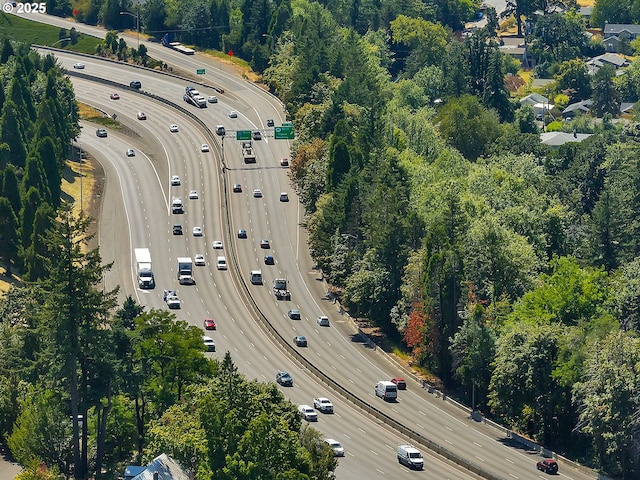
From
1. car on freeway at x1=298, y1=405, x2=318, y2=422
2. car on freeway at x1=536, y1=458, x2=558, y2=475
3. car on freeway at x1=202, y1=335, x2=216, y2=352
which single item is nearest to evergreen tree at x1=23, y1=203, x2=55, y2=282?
car on freeway at x1=202, y1=335, x2=216, y2=352

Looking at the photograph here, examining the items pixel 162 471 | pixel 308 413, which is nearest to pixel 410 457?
pixel 308 413

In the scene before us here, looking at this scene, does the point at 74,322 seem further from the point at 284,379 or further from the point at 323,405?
the point at 284,379

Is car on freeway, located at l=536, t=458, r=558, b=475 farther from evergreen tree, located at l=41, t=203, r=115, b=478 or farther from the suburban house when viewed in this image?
evergreen tree, located at l=41, t=203, r=115, b=478

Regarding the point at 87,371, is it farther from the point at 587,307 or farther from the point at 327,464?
the point at 587,307

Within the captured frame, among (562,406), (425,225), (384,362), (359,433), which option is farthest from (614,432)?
(425,225)

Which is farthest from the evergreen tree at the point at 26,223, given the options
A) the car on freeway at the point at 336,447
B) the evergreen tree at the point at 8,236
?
the car on freeway at the point at 336,447

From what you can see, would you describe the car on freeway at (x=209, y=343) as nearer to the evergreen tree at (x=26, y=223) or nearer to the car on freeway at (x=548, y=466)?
the evergreen tree at (x=26, y=223)
